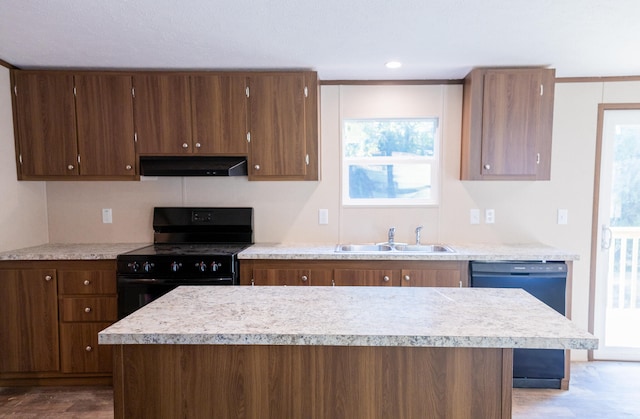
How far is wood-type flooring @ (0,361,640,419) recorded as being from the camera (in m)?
2.41

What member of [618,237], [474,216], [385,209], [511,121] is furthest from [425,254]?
[618,237]

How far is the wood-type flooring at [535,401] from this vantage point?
2.41 metres

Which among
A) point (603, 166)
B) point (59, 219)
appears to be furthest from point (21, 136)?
point (603, 166)

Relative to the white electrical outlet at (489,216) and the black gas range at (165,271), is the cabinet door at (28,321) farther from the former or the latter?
the white electrical outlet at (489,216)

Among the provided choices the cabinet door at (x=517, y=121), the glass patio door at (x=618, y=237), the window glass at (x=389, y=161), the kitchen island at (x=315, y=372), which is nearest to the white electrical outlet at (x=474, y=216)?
the window glass at (x=389, y=161)

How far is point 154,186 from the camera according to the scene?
324 centimetres

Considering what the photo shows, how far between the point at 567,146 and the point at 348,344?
2.89 m

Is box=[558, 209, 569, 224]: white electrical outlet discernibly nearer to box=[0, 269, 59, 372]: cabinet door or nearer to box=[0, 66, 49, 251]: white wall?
box=[0, 269, 59, 372]: cabinet door

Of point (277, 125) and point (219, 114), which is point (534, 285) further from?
point (219, 114)

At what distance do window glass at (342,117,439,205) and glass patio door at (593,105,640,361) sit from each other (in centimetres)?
138

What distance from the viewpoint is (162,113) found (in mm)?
2889

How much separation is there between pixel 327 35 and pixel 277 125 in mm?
856

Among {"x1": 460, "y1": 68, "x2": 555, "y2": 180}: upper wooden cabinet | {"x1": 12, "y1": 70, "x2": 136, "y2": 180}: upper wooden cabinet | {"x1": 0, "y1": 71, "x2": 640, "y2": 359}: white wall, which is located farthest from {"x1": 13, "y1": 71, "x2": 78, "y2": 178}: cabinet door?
{"x1": 460, "y1": 68, "x2": 555, "y2": 180}: upper wooden cabinet

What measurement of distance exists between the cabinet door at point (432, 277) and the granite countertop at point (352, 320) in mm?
930
